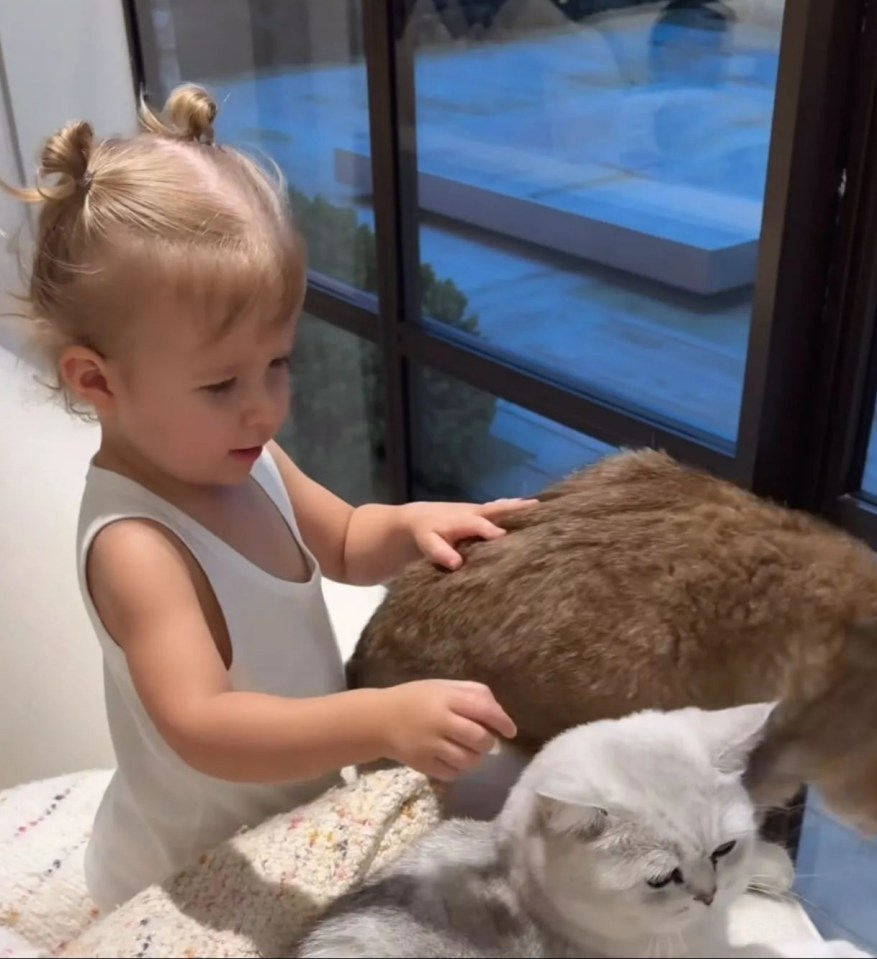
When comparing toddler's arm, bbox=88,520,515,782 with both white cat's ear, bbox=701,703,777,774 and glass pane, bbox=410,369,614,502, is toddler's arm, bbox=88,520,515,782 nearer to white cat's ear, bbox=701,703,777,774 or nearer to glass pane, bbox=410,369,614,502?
white cat's ear, bbox=701,703,777,774

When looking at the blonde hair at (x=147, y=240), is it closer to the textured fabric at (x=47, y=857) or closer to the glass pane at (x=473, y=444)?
the textured fabric at (x=47, y=857)

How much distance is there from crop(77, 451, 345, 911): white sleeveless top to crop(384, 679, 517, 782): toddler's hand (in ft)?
0.47

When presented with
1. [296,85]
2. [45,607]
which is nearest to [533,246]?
[296,85]

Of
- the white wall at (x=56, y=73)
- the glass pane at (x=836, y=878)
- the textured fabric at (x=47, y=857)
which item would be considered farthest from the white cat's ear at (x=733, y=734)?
the white wall at (x=56, y=73)

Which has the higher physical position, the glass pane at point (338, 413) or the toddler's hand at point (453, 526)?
the toddler's hand at point (453, 526)

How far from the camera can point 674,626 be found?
599 mm

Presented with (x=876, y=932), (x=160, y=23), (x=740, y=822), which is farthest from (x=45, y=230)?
(x=160, y=23)

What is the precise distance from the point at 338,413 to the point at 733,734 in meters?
1.40

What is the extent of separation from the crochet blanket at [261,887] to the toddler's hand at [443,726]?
76 mm

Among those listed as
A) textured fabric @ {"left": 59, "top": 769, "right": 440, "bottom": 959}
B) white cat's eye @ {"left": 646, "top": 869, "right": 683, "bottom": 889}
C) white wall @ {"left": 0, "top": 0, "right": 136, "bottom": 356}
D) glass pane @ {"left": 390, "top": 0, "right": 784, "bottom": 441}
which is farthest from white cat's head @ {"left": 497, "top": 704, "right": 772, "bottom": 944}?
white wall @ {"left": 0, "top": 0, "right": 136, "bottom": 356}

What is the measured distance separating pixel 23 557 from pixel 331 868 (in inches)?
28.9

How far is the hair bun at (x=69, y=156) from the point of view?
0.61 meters

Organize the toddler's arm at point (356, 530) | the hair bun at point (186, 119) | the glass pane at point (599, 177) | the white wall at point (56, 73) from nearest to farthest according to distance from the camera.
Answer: the hair bun at point (186, 119) < the toddler's arm at point (356, 530) < the glass pane at point (599, 177) < the white wall at point (56, 73)

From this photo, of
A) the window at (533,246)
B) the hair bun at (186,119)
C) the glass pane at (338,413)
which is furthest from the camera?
the glass pane at (338,413)
